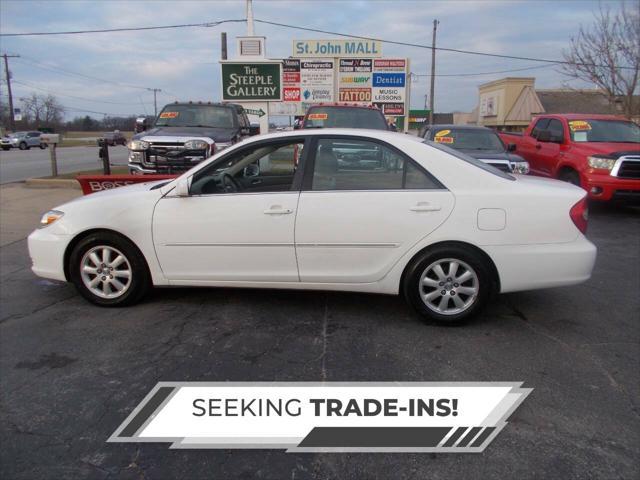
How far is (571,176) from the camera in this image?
9.71 meters

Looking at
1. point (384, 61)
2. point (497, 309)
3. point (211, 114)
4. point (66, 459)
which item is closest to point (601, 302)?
point (497, 309)

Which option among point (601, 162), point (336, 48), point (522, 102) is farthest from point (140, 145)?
point (522, 102)

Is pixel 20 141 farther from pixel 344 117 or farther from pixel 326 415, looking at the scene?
pixel 326 415

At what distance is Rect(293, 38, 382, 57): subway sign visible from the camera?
947 inches

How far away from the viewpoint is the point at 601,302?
484 centimetres

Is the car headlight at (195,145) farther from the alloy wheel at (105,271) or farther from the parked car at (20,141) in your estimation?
the parked car at (20,141)

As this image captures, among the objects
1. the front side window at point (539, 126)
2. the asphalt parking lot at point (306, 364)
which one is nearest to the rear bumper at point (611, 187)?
the front side window at point (539, 126)

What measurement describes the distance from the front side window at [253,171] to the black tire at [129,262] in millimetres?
788

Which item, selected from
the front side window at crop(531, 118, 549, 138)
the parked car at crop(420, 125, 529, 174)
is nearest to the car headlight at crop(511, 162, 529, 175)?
the parked car at crop(420, 125, 529, 174)

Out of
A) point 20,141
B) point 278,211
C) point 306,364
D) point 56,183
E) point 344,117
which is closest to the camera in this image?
point 306,364

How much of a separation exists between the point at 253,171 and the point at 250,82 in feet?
33.2

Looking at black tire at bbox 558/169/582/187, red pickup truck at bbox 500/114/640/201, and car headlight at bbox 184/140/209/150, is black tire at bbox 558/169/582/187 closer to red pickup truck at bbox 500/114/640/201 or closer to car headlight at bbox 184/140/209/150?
red pickup truck at bbox 500/114/640/201

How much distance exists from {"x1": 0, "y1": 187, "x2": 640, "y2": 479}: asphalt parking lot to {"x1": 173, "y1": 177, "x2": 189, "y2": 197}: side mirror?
1068mm

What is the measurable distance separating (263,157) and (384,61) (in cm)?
2044
